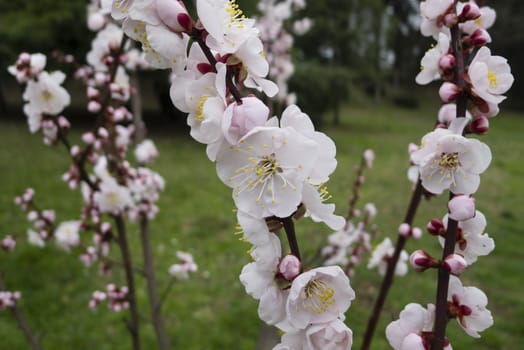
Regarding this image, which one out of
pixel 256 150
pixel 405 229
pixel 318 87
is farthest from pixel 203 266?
pixel 318 87

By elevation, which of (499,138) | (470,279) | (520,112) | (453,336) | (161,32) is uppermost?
(161,32)

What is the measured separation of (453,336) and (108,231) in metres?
2.74

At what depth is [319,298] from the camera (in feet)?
2.61

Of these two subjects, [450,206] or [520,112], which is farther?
[520,112]

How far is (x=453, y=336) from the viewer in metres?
3.65

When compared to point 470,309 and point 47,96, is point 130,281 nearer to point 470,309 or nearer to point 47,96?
point 47,96

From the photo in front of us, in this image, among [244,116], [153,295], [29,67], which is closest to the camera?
[244,116]

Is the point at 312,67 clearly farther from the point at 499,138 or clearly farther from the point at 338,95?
the point at 499,138

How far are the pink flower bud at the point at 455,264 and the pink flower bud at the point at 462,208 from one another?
72 mm

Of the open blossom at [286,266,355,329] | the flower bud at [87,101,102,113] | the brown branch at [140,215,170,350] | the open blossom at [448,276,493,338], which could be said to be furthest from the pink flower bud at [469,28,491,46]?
the brown branch at [140,215,170,350]

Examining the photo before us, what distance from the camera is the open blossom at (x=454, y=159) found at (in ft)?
3.02

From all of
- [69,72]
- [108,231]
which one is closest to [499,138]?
[69,72]

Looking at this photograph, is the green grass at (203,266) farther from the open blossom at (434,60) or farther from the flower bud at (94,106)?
the flower bud at (94,106)

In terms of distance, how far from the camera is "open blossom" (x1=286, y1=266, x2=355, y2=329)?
76 centimetres
